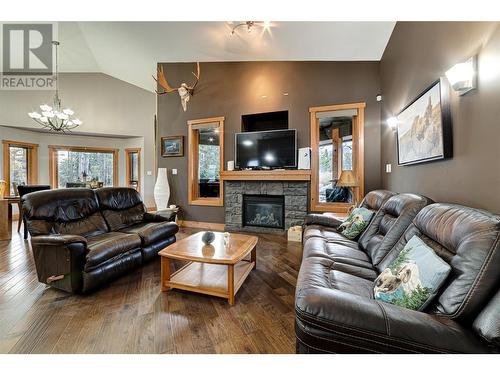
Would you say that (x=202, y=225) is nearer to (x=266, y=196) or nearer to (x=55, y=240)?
(x=266, y=196)

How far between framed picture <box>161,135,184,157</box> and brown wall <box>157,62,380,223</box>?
12cm

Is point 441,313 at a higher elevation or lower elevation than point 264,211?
lower

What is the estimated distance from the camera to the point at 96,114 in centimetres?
652

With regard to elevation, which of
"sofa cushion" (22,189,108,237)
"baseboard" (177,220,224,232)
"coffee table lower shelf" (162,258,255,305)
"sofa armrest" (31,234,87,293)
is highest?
"sofa cushion" (22,189,108,237)

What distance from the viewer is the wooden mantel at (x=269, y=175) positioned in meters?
3.98

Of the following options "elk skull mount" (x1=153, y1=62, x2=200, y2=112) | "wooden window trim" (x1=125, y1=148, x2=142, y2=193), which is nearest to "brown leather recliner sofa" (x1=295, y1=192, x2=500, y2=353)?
"elk skull mount" (x1=153, y1=62, x2=200, y2=112)

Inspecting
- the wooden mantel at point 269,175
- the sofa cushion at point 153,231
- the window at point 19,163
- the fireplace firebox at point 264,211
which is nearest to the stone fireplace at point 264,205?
the fireplace firebox at point 264,211

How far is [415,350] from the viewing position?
833 mm

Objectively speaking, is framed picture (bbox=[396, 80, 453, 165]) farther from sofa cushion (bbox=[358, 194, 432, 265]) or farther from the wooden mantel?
the wooden mantel

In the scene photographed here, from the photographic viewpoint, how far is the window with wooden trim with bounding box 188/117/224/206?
191 inches

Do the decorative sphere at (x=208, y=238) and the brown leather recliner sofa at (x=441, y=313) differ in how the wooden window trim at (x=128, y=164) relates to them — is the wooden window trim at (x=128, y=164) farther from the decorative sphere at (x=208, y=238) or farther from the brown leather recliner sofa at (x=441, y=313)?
the brown leather recliner sofa at (x=441, y=313)

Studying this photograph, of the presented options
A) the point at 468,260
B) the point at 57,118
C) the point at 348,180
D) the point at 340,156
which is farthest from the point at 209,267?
the point at 57,118

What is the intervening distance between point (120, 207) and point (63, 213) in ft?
2.33
